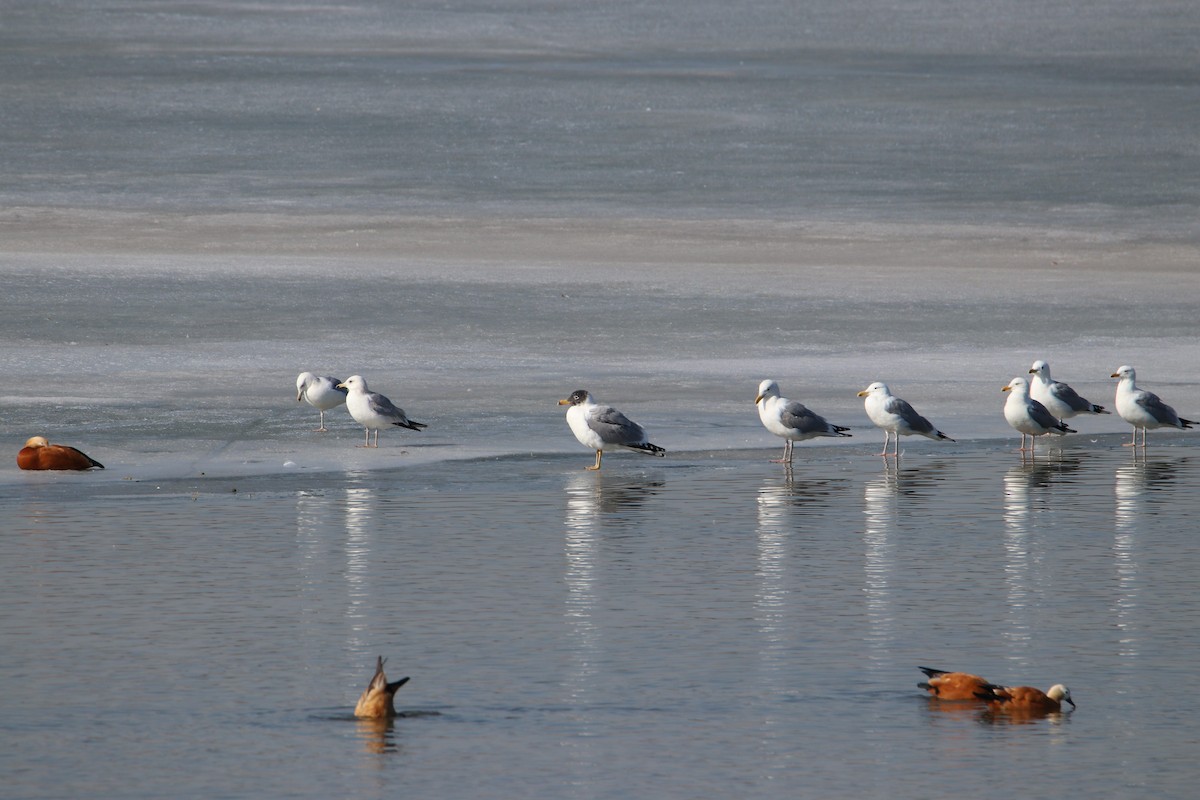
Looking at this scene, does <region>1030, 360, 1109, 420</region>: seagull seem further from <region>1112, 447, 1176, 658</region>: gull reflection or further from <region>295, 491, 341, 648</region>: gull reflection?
<region>295, 491, 341, 648</region>: gull reflection

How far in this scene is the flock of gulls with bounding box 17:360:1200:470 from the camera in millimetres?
15188

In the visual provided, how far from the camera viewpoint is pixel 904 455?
16188 millimetres

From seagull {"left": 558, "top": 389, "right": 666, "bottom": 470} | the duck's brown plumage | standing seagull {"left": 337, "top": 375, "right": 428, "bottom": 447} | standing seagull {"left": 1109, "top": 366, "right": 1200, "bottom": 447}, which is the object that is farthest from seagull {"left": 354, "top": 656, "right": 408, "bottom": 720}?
standing seagull {"left": 1109, "top": 366, "right": 1200, "bottom": 447}

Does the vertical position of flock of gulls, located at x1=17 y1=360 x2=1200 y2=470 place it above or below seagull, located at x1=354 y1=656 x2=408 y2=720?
above

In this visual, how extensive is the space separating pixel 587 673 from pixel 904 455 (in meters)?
7.25

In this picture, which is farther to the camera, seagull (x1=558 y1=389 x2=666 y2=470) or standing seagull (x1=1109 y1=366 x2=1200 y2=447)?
standing seagull (x1=1109 y1=366 x2=1200 y2=447)

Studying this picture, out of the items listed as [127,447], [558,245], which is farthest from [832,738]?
[558,245]

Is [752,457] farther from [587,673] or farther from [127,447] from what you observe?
[587,673]

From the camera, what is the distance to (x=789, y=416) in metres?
15.7

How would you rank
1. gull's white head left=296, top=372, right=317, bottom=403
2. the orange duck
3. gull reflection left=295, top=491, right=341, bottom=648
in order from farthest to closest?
1. gull's white head left=296, top=372, right=317, bottom=403
2. the orange duck
3. gull reflection left=295, top=491, right=341, bottom=648

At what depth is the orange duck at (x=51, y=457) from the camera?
48.2 ft

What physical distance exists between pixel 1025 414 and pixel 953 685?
24.4ft

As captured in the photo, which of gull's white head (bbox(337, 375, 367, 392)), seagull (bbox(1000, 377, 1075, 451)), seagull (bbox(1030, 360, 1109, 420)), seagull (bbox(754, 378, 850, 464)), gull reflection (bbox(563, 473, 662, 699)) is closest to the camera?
gull reflection (bbox(563, 473, 662, 699))

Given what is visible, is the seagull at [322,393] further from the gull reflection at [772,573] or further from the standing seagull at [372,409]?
the gull reflection at [772,573]
